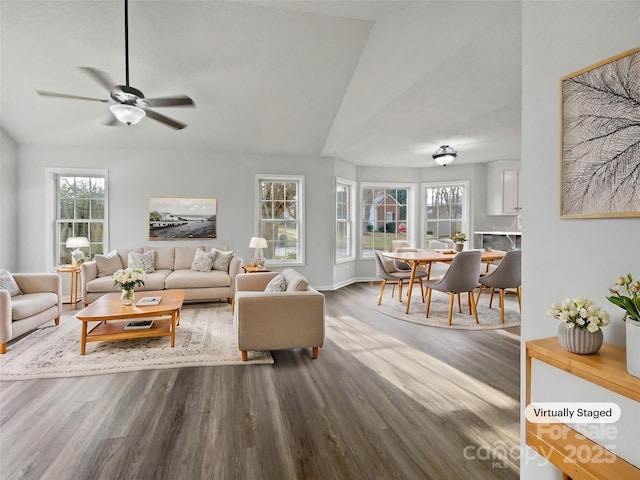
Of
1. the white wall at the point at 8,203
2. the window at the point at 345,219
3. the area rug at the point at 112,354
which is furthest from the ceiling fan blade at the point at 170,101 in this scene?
the window at the point at 345,219

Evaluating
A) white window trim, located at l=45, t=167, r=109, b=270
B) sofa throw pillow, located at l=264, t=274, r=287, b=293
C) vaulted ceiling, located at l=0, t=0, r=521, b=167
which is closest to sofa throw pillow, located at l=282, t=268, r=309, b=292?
sofa throw pillow, located at l=264, t=274, r=287, b=293

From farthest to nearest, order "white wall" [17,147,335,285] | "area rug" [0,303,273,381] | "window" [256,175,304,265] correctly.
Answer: "window" [256,175,304,265] < "white wall" [17,147,335,285] < "area rug" [0,303,273,381]

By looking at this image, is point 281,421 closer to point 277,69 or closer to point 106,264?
point 277,69

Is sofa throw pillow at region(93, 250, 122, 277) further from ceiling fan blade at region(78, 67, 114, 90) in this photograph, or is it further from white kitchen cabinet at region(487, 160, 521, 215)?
white kitchen cabinet at region(487, 160, 521, 215)

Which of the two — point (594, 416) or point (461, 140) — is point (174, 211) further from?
point (594, 416)

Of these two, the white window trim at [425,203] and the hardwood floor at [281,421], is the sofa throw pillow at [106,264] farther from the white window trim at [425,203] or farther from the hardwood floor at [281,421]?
the white window trim at [425,203]

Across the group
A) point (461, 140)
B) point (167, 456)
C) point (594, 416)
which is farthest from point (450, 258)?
point (167, 456)

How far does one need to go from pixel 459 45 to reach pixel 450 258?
2.84 metres

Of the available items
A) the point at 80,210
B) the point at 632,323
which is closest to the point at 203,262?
the point at 80,210

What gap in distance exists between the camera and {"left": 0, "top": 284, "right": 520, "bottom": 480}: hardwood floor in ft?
5.76

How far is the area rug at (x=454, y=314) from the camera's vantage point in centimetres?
432

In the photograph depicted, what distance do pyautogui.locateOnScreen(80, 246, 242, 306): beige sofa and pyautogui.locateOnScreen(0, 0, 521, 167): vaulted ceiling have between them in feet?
6.63

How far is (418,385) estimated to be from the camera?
8.80ft

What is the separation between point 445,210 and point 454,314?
354 centimetres
